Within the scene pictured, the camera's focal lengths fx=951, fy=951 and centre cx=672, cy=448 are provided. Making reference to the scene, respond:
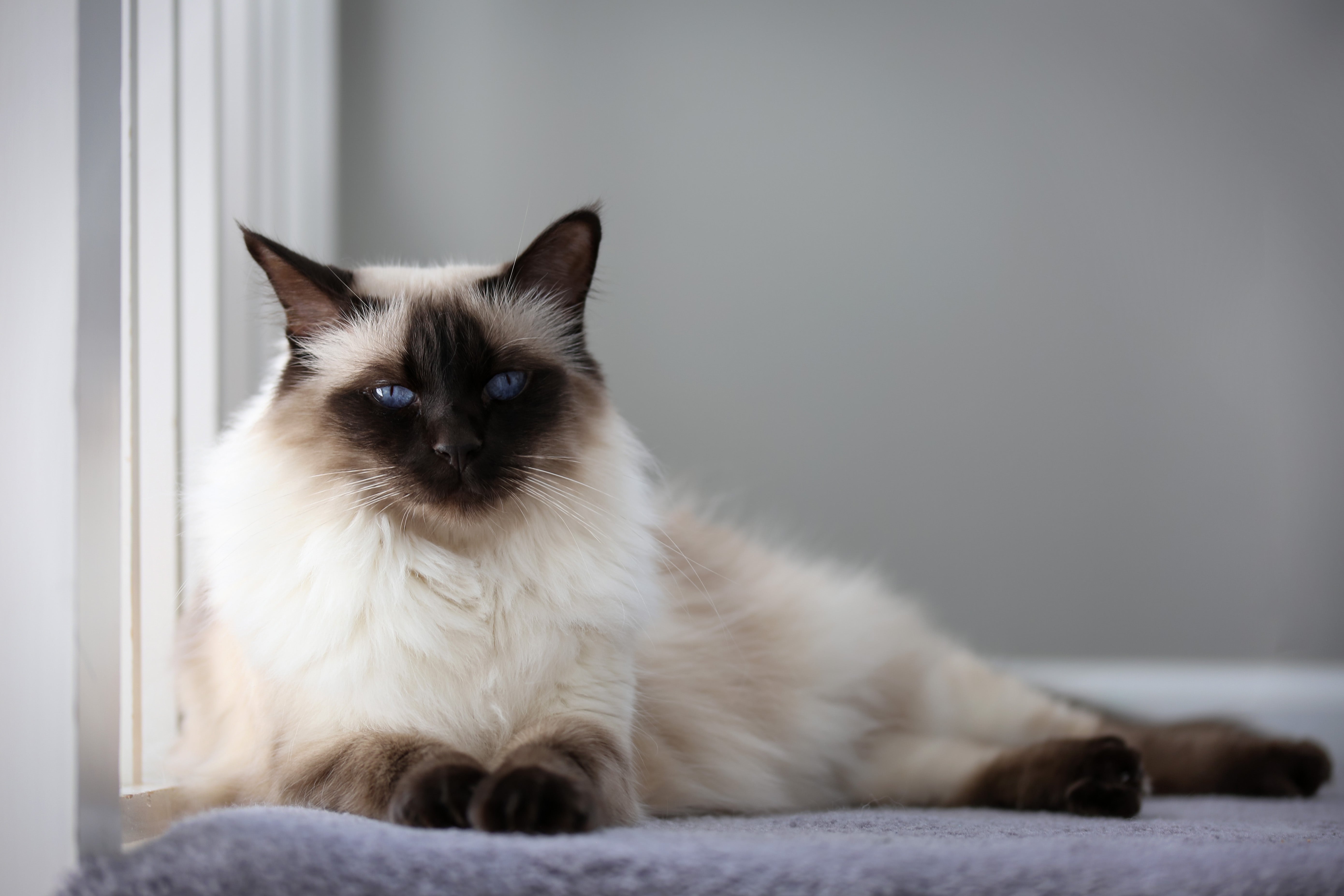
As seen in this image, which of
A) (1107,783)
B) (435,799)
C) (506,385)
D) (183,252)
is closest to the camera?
(435,799)

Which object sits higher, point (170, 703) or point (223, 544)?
point (223, 544)

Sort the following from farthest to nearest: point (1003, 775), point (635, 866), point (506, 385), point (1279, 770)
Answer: point (1279, 770), point (1003, 775), point (506, 385), point (635, 866)

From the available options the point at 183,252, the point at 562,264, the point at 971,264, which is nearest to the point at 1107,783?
the point at 562,264

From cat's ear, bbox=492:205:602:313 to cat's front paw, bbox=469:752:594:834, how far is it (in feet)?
2.04

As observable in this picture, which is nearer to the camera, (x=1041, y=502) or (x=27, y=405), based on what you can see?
(x=27, y=405)

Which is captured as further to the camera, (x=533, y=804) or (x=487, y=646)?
(x=487, y=646)

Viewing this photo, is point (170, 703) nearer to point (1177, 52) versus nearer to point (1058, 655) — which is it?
point (1058, 655)

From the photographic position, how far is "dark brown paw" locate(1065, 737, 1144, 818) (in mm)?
1236

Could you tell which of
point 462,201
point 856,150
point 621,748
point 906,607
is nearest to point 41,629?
point 621,748

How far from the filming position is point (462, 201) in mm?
2320

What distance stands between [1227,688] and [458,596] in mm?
2062

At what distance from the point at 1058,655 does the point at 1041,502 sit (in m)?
0.39

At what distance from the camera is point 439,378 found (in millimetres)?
1091

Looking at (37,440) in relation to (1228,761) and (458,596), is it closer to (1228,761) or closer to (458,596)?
(458,596)
